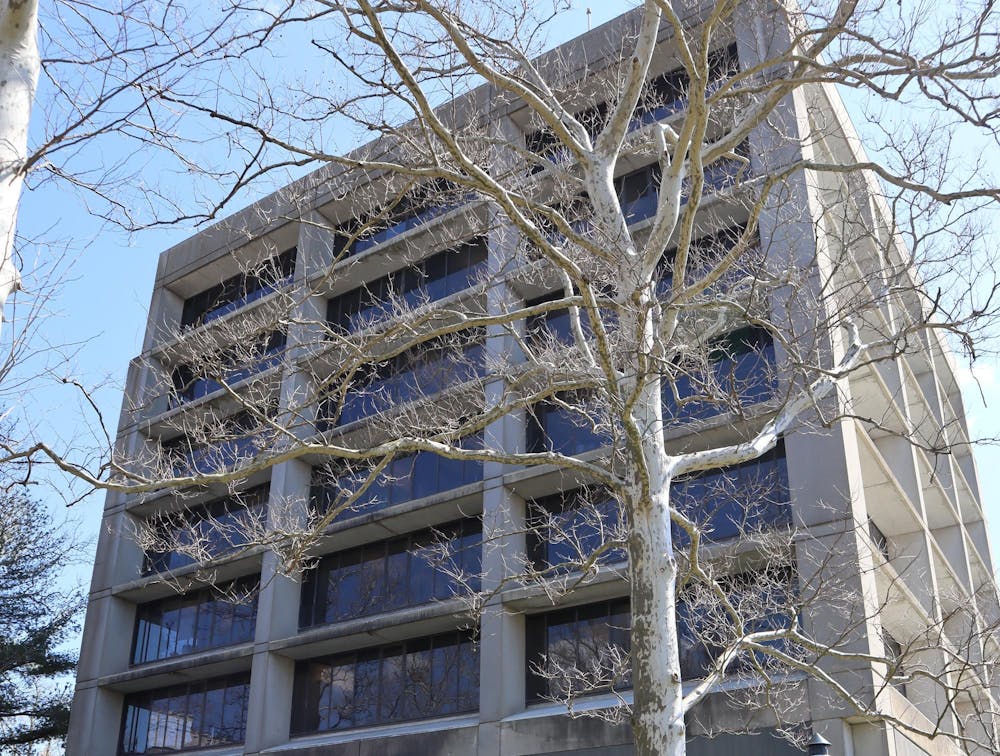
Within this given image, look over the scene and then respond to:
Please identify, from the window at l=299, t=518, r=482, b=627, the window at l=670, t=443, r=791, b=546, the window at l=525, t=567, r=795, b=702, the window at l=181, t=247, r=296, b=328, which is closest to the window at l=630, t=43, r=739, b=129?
the window at l=670, t=443, r=791, b=546

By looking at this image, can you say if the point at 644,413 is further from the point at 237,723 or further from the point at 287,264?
the point at 287,264

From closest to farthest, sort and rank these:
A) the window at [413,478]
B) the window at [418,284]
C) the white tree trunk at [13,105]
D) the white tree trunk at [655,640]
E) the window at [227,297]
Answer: the white tree trunk at [13,105] < the white tree trunk at [655,640] < the window at [413,478] < the window at [418,284] < the window at [227,297]

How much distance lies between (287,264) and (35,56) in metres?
24.9

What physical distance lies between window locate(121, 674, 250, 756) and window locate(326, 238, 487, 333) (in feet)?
32.0

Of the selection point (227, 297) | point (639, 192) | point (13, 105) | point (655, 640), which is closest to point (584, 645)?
point (639, 192)

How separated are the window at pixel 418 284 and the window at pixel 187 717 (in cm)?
976

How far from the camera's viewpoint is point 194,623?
2780 centimetres

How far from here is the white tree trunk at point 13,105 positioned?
18.5 feet

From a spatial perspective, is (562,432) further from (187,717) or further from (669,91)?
(187,717)

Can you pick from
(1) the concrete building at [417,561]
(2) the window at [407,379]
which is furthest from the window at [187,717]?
(2) the window at [407,379]

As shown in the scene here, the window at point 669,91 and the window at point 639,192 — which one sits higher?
the window at point 669,91

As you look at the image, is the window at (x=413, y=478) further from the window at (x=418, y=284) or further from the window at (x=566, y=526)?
the window at (x=418, y=284)

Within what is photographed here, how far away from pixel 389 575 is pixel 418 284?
7.40 metres

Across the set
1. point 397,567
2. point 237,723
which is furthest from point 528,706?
point 237,723
